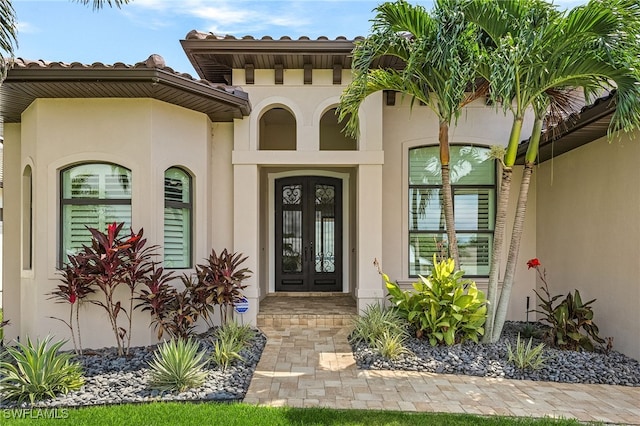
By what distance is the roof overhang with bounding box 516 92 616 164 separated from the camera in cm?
595

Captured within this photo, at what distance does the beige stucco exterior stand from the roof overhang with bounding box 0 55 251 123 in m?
0.24

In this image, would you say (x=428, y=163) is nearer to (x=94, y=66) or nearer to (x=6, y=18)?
(x=94, y=66)

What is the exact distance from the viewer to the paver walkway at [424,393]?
15.9ft

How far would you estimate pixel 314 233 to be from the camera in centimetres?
1141

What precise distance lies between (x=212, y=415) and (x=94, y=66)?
5043mm

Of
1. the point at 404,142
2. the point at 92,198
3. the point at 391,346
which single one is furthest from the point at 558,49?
the point at 92,198

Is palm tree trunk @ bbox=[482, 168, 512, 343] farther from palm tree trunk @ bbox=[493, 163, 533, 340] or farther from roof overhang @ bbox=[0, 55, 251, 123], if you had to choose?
roof overhang @ bbox=[0, 55, 251, 123]

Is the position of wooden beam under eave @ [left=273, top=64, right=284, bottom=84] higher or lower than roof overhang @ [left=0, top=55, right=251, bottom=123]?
higher

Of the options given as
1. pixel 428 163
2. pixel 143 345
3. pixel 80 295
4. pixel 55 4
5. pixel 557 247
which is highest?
pixel 55 4

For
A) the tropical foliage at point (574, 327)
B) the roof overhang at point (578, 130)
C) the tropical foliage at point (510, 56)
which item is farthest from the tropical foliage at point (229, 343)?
the roof overhang at point (578, 130)

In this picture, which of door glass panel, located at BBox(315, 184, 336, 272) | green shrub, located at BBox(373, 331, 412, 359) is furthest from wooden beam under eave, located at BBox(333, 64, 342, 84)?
green shrub, located at BBox(373, 331, 412, 359)

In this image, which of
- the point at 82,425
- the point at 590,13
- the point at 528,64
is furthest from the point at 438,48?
the point at 82,425

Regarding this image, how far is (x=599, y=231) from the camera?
729cm

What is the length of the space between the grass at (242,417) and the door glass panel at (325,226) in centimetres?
671
